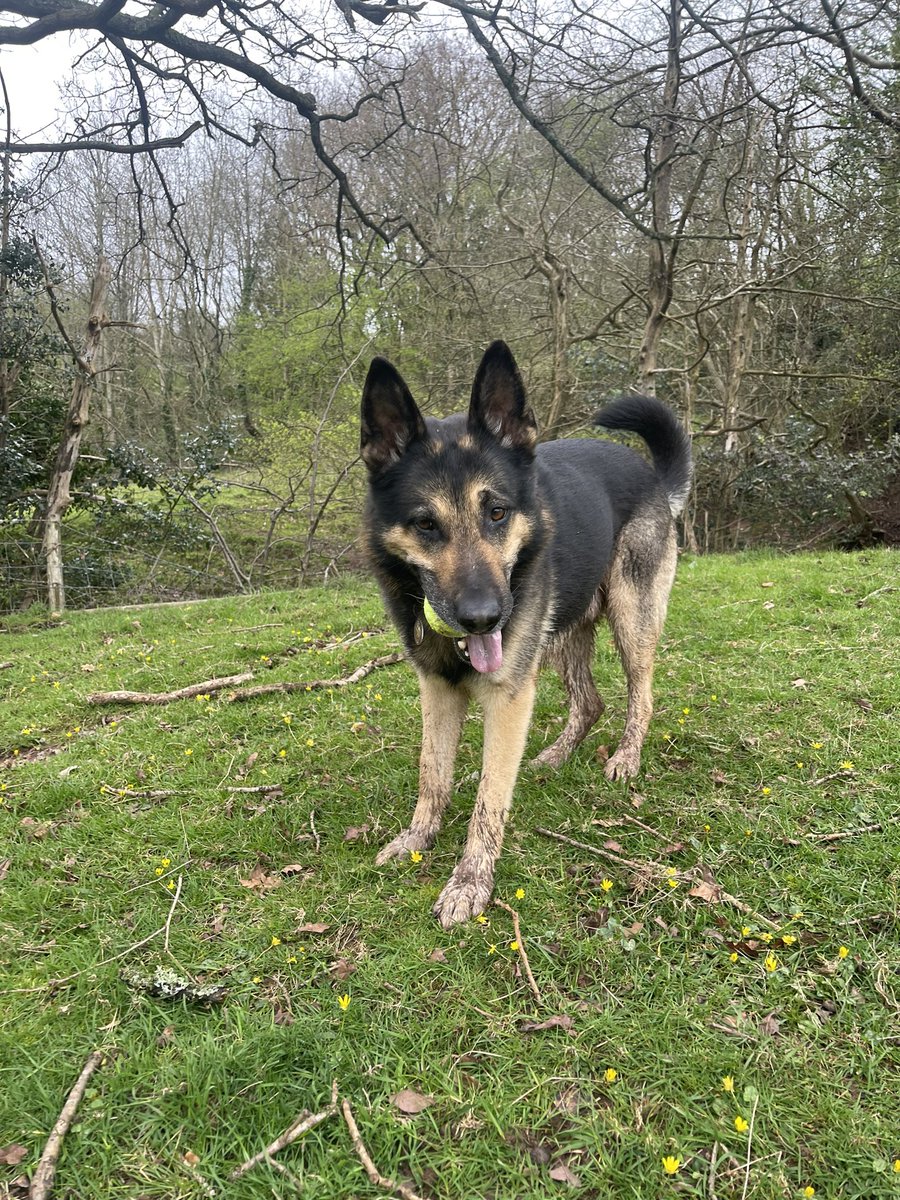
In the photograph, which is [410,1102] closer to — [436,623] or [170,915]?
[170,915]

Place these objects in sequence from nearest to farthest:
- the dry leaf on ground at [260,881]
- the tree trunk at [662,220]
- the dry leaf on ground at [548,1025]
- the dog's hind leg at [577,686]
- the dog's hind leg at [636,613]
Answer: the dry leaf on ground at [548,1025] → the dry leaf on ground at [260,881] → the dog's hind leg at [636,613] → the dog's hind leg at [577,686] → the tree trunk at [662,220]

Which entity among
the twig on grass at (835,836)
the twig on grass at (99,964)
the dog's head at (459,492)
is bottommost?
the twig on grass at (99,964)

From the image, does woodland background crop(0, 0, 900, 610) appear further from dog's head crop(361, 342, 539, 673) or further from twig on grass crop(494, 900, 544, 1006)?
twig on grass crop(494, 900, 544, 1006)

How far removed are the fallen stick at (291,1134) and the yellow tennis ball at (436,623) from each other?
159 centimetres

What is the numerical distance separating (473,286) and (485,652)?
32.3ft

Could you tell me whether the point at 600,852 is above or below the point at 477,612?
below

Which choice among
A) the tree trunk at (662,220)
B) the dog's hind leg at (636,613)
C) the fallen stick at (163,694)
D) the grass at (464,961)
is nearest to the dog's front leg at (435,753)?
the grass at (464,961)

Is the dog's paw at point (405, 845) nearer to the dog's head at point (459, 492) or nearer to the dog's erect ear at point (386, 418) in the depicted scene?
the dog's head at point (459, 492)

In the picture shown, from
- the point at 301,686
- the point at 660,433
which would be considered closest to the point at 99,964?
the point at 301,686

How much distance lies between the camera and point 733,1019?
222cm

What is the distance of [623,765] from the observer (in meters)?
3.83

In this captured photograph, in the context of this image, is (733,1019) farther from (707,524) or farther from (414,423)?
(707,524)

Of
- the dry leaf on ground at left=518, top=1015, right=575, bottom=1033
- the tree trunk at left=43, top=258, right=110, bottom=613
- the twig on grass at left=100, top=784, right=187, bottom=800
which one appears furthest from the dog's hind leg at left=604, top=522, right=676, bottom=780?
the tree trunk at left=43, top=258, right=110, bottom=613

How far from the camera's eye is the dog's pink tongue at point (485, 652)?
2.83 metres
